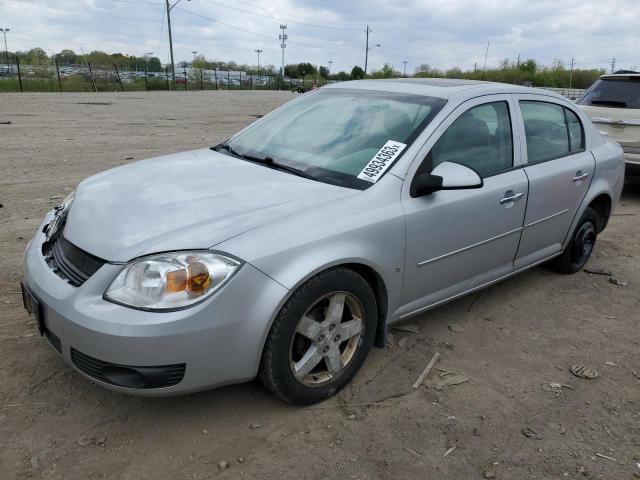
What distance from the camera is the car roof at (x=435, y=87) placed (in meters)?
3.49

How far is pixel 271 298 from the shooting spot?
2.41 metres

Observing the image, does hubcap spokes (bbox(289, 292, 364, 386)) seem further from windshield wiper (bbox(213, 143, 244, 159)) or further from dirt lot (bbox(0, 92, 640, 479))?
windshield wiper (bbox(213, 143, 244, 159))

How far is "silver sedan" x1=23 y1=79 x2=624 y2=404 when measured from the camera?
7.61 feet

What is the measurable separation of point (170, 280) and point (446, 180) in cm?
155

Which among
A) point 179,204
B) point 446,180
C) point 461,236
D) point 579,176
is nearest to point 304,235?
point 179,204

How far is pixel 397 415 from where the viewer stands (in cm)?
281

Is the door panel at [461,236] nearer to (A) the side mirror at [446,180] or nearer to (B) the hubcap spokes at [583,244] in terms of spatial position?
(A) the side mirror at [446,180]

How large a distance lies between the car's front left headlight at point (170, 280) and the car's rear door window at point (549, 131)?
251 cm

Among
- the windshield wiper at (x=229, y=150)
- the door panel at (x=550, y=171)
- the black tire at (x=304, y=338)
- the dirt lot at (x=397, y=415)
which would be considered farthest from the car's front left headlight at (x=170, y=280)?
the door panel at (x=550, y=171)

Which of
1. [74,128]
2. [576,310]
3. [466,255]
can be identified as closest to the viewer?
[466,255]

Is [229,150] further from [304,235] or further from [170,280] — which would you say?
[170,280]

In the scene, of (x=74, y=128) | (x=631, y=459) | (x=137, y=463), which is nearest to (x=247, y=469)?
(x=137, y=463)

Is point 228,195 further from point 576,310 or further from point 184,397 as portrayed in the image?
point 576,310

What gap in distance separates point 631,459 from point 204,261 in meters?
2.16
